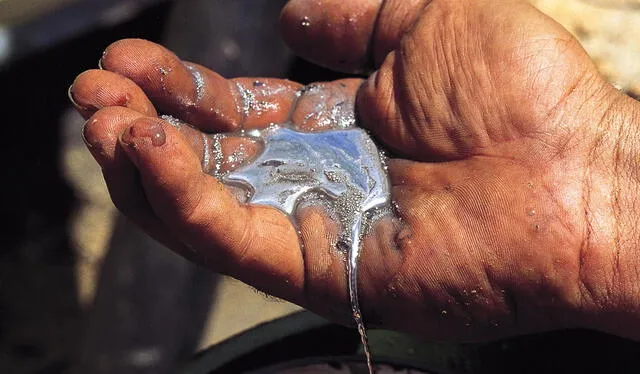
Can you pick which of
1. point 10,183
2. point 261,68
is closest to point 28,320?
point 10,183

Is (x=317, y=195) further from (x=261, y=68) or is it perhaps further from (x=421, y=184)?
(x=261, y=68)

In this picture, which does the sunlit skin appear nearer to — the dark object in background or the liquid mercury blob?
the liquid mercury blob

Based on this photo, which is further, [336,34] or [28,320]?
[28,320]

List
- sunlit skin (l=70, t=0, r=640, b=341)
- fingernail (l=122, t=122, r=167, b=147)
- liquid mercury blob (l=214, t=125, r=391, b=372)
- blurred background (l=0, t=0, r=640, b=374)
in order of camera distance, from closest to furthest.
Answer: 1. fingernail (l=122, t=122, r=167, b=147)
2. sunlit skin (l=70, t=0, r=640, b=341)
3. liquid mercury blob (l=214, t=125, r=391, b=372)
4. blurred background (l=0, t=0, r=640, b=374)

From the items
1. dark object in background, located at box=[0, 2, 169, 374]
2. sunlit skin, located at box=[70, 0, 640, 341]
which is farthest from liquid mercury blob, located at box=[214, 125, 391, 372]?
dark object in background, located at box=[0, 2, 169, 374]

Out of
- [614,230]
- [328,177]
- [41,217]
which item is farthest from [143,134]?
[41,217]

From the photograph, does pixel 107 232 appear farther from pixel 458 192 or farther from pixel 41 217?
pixel 458 192
